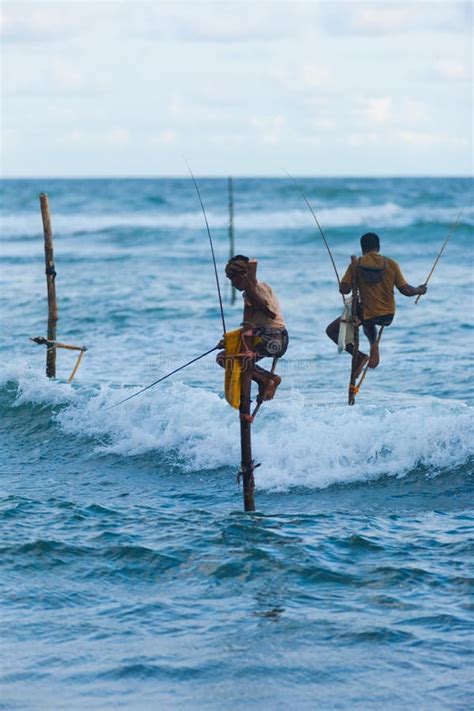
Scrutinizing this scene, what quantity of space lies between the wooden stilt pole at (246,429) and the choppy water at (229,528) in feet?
1.12

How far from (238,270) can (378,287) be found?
2398 mm

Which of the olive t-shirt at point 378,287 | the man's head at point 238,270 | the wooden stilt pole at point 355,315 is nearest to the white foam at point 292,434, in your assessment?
the wooden stilt pole at point 355,315

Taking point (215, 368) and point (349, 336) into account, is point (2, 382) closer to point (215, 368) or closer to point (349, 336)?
point (215, 368)

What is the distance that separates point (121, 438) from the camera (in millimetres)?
12312

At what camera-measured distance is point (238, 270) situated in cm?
791

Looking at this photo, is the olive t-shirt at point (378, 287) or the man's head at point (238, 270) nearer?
the man's head at point (238, 270)

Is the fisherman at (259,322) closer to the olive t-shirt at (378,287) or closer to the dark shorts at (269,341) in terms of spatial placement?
the dark shorts at (269,341)

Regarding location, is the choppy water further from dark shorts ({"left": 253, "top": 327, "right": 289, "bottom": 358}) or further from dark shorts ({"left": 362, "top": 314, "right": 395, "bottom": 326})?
dark shorts ({"left": 362, "top": 314, "right": 395, "bottom": 326})

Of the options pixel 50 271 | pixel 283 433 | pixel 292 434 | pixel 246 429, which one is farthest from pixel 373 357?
pixel 50 271

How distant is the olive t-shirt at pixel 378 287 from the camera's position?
984cm

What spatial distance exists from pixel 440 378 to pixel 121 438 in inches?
199

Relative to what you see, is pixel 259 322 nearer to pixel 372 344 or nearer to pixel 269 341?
pixel 269 341

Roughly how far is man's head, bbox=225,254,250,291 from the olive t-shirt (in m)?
2.08

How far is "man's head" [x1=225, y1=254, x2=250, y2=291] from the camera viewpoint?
25.9 feet
